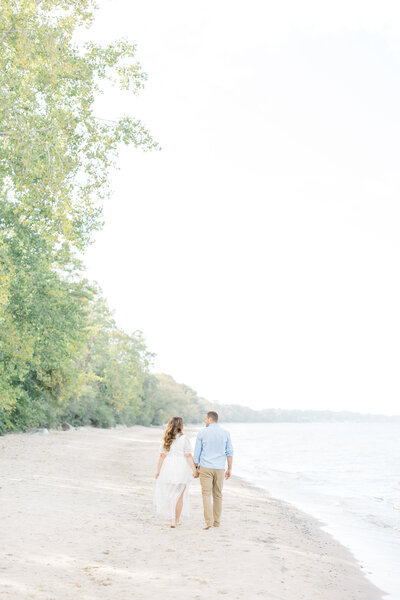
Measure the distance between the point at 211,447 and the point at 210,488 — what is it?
0.77 metres

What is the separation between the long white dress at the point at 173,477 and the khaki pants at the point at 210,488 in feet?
1.11

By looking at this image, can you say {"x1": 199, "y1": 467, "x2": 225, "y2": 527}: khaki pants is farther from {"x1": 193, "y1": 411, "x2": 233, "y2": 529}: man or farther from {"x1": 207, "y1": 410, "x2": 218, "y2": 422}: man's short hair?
{"x1": 207, "y1": 410, "x2": 218, "y2": 422}: man's short hair

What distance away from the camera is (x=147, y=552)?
886cm

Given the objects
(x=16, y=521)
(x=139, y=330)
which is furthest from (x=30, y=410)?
(x=139, y=330)

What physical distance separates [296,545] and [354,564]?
3.69 ft

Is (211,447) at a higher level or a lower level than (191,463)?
higher

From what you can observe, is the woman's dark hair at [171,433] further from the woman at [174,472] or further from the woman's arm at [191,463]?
the woman's arm at [191,463]

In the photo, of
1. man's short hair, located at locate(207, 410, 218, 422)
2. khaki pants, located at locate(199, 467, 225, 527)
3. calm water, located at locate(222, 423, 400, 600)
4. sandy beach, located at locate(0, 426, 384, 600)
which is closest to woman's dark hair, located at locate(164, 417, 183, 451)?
man's short hair, located at locate(207, 410, 218, 422)

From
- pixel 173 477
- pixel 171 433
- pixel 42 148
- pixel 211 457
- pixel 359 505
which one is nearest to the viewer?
pixel 173 477

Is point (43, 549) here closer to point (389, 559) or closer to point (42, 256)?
point (389, 559)

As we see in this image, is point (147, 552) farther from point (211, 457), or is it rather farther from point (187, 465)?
point (211, 457)

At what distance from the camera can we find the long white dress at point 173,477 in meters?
10.8

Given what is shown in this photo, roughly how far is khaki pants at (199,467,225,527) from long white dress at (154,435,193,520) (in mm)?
337

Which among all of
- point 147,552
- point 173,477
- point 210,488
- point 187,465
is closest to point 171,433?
point 187,465
